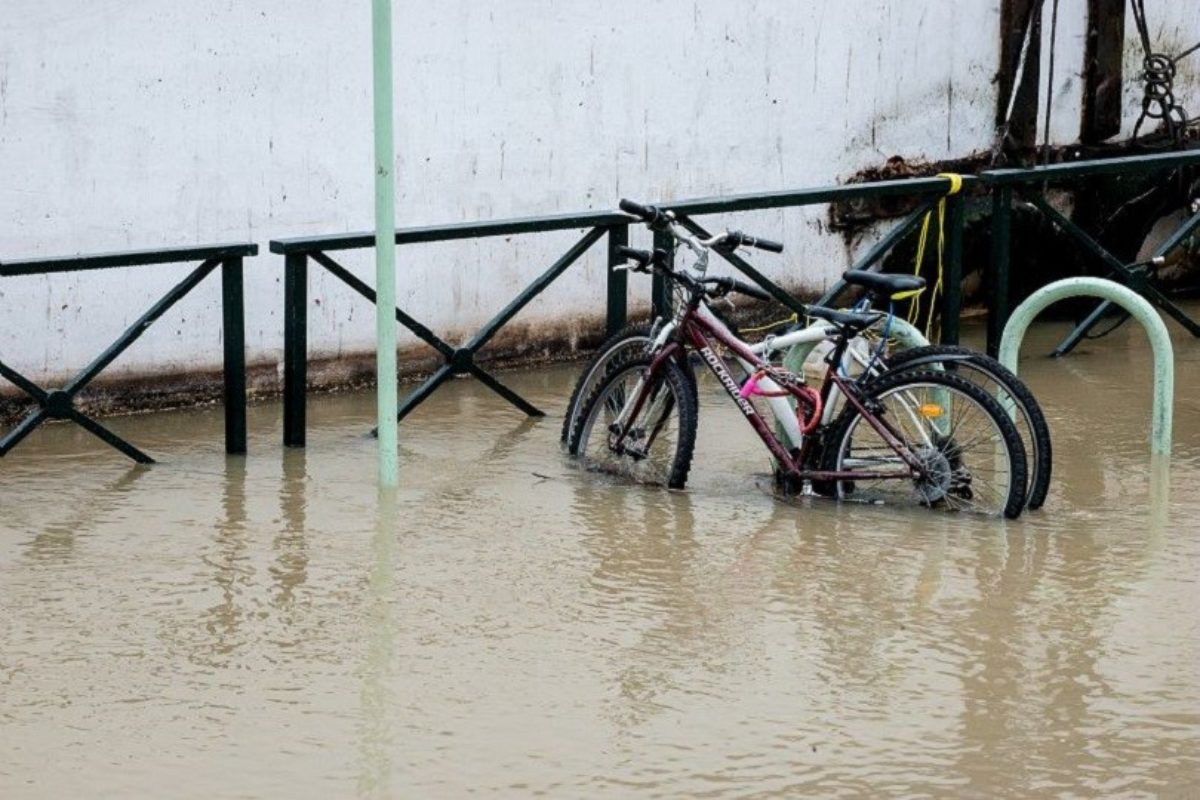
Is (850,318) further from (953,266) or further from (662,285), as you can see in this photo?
(953,266)

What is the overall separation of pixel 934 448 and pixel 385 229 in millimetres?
2036

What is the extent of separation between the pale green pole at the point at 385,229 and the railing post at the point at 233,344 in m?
1.01

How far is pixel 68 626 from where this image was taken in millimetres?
5969

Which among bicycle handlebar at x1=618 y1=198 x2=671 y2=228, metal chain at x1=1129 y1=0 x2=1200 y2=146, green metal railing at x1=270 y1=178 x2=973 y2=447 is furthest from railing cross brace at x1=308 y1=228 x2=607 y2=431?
metal chain at x1=1129 y1=0 x2=1200 y2=146

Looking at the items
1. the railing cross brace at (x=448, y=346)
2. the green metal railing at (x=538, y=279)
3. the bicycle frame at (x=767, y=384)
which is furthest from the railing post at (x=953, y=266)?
the bicycle frame at (x=767, y=384)

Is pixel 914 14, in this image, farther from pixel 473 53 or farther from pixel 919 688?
pixel 919 688

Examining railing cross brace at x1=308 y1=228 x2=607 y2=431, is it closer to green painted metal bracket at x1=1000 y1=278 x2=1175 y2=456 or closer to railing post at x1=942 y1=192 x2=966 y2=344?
railing post at x1=942 y1=192 x2=966 y2=344

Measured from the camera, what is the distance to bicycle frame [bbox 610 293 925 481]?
286 inches

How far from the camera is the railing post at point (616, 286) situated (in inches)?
352

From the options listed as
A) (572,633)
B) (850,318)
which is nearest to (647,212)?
(850,318)

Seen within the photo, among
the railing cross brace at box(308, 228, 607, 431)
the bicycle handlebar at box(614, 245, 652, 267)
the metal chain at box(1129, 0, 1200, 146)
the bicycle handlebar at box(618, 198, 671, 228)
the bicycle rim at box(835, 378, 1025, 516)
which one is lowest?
the bicycle rim at box(835, 378, 1025, 516)

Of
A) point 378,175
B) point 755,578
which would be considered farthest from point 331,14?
point 755,578

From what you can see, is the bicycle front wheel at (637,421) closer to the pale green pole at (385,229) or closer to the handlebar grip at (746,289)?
the handlebar grip at (746,289)

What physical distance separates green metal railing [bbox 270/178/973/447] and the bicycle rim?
1.03m
